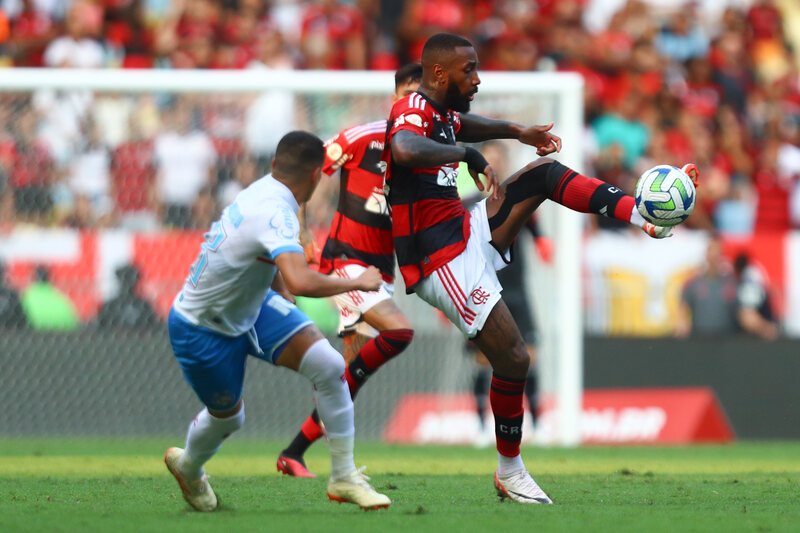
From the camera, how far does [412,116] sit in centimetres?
650

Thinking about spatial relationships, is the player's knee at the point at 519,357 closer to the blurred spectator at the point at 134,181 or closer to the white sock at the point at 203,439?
the white sock at the point at 203,439

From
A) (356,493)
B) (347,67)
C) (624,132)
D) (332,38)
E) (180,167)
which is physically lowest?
(356,493)

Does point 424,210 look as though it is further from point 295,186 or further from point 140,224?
point 140,224

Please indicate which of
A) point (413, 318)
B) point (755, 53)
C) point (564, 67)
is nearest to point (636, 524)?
point (413, 318)

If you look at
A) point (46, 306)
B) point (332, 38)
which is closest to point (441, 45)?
point (46, 306)

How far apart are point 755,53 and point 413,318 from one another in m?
10.2

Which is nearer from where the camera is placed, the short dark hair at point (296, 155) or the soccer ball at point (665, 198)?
the short dark hair at point (296, 155)

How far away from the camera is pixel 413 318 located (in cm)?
1289

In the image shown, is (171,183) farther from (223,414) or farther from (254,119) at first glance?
(223,414)

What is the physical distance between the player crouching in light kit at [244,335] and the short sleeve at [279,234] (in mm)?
27

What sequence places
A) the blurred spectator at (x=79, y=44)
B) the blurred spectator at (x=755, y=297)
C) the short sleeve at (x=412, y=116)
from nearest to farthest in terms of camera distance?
the short sleeve at (x=412, y=116)
the blurred spectator at (x=755, y=297)
the blurred spectator at (x=79, y=44)

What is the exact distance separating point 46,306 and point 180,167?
1.94m

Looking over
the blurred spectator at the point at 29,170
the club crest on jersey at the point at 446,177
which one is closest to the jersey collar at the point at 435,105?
the club crest on jersey at the point at 446,177

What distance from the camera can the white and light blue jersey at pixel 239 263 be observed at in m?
5.73
